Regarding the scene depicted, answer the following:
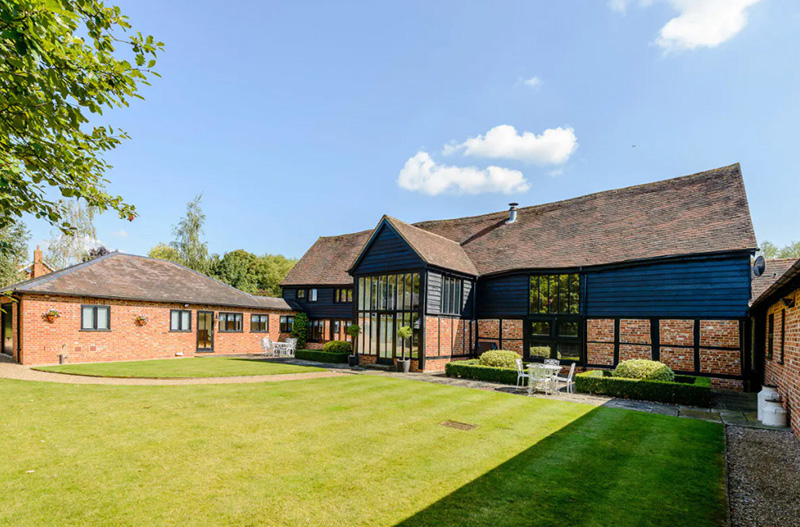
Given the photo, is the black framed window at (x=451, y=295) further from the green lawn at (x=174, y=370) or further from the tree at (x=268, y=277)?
the tree at (x=268, y=277)

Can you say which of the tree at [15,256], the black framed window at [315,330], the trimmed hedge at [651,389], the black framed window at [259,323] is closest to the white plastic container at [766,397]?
the trimmed hedge at [651,389]

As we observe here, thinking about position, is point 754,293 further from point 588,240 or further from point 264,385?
point 264,385

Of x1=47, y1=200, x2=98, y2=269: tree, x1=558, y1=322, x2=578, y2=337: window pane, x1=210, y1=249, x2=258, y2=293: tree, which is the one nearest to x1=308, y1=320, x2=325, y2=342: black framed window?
x1=558, y1=322, x2=578, y2=337: window pane

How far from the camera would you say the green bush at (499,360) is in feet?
52.0

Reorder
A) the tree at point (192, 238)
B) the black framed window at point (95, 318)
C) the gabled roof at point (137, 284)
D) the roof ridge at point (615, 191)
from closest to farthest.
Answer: the roof ridge at point (615, 191) → the gabled roof at point (137, 284) → the black framed window at point (95, 318) → the tree at point (192, 238)

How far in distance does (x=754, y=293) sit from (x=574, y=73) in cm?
1155

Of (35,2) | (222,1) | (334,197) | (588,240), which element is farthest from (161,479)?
(334,197)

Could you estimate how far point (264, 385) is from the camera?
13.0 meters

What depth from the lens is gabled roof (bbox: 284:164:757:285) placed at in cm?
1577

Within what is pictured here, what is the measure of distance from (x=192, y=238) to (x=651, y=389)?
44.2 meters

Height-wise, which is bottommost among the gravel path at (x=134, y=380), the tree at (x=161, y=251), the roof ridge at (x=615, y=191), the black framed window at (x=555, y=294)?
the gravel path at (x=134, y=380)

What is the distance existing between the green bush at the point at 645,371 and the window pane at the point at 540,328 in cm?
434

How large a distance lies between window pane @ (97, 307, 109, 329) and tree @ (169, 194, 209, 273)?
24024mm

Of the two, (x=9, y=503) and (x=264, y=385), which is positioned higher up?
(x=9, y=503)
